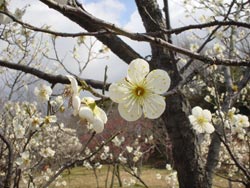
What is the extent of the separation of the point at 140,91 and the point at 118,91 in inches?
4.3

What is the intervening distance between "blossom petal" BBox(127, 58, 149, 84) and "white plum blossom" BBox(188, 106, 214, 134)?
1473 mm

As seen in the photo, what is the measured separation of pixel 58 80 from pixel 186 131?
1056 millimetres

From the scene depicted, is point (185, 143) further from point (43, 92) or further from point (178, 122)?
point (43, 92)

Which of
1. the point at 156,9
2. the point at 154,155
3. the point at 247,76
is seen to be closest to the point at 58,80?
the point at 156,9

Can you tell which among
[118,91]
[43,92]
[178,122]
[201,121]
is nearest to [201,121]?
[201,121]

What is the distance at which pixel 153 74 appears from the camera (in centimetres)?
97

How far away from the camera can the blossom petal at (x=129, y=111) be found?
3.12ft

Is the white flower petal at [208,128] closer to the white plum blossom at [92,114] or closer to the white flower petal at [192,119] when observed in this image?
the white flower petal at [192,119]

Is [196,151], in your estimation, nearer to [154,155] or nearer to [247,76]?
[247,76]

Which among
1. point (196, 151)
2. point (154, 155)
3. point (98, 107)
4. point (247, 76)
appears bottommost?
point (154, 155)

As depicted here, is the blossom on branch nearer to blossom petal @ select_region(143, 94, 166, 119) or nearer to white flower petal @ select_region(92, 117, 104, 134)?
white flower petal @ select_region(92, 117, 104, 134)

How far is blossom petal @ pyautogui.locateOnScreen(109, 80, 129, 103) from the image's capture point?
91cm

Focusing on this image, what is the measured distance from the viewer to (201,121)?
245cm

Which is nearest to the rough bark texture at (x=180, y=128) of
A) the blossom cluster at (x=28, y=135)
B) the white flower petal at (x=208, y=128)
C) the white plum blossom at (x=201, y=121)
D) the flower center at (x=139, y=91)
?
the white plum blossom at (x=201, y=121)
